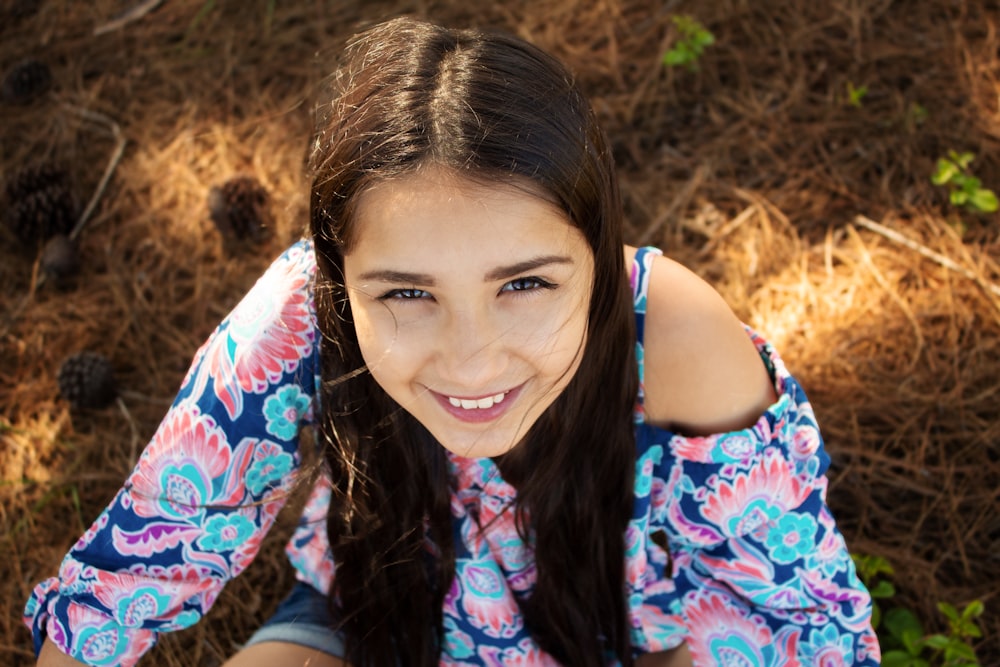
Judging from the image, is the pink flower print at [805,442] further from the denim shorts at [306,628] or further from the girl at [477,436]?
the denim shorts at [306,628]

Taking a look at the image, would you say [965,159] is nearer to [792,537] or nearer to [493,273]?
[792,537]

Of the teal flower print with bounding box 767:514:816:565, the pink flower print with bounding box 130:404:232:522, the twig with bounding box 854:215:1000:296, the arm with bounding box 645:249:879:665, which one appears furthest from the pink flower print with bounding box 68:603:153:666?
the twig with bounding box 854:215:1000:296

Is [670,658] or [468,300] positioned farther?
[670,658]

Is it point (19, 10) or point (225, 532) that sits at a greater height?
point (19, 10)

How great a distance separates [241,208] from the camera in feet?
7.40

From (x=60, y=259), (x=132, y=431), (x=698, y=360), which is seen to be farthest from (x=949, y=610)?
(x=60, y=259)

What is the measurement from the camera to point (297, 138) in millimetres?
2430

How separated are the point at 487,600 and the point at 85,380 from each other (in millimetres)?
1152

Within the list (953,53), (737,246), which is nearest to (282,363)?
(737,246)

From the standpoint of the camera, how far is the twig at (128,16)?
270cm

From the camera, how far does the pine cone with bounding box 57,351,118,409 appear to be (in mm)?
2064

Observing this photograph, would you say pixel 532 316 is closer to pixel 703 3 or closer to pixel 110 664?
pixel 110 664

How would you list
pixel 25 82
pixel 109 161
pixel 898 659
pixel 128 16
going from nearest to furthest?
pixel 898 659 < pixel 109 161 < pixel 25 82 < pixel 128 16

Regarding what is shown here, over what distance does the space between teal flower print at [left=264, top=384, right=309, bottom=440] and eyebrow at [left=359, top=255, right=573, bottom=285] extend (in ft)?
1.22
